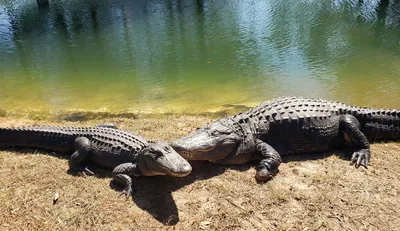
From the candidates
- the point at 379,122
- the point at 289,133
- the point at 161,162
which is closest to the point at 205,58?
the point at 289,133

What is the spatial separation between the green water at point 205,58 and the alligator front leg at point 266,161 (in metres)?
2.71

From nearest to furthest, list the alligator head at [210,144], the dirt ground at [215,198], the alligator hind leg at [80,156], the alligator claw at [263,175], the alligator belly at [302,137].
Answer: the dirt ground at [215,198] → the alligator claw at [263,175] → the alligator head at [210,144] → the alligator hind leg at [80,156] → the alligator belly at [302,137]

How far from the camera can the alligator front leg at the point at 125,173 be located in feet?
13.5

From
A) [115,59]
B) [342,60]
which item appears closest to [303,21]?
[342,60]

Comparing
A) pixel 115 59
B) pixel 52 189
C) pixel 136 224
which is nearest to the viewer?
pixel 136 224

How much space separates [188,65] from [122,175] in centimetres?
708

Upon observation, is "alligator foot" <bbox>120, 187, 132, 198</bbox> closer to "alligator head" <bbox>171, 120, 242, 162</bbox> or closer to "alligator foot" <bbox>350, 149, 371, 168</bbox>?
"alligator head" <bbox>171, 120, 242, 162</bbox>

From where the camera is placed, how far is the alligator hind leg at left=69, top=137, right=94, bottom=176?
456 centimetres

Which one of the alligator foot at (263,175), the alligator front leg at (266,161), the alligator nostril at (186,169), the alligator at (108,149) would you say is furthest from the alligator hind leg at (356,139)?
the alligator at (108,149)

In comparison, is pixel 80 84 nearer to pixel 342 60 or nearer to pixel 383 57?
pixel 342 60

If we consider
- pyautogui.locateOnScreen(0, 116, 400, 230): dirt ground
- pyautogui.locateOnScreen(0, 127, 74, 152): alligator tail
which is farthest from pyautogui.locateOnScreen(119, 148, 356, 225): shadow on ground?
pyautogui.locateOnScreen(0, 127, 74, 152): alligator tail

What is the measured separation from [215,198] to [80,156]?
2053 millimetres

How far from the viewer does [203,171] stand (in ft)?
14.7

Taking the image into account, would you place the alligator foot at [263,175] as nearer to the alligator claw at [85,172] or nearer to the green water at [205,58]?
the alligator claw at [85,172]
